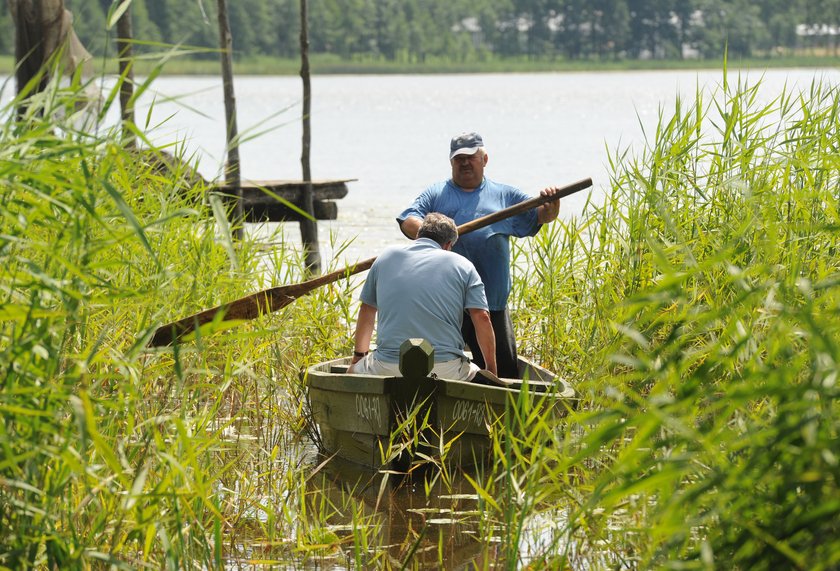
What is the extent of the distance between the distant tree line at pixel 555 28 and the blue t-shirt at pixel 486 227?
87.5m

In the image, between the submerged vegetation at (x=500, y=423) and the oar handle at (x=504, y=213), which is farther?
the oar handle at (x=504, y=213)

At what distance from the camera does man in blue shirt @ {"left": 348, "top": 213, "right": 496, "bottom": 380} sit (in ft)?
20.0

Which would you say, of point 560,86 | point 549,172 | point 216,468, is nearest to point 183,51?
point 216,468

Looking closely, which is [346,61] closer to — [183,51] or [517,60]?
[517,60]

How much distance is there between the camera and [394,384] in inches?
229

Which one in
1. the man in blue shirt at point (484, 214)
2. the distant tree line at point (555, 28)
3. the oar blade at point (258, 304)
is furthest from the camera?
the distant tree line at point (555, 28)

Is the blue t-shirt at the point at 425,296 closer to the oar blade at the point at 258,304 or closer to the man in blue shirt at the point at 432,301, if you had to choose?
the man in blue shirt at the point at 432,301

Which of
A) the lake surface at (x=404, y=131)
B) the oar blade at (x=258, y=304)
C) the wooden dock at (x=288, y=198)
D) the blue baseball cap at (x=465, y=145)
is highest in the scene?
the blue baseball cap at (x=465, y=145)

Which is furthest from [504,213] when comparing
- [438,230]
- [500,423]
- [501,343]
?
[500,423]

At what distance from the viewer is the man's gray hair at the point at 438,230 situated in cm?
619

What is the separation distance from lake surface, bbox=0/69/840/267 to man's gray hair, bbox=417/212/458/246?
0.97 meters

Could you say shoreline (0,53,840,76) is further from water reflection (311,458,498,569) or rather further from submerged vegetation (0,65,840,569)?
water reflection (311,458,498,569)

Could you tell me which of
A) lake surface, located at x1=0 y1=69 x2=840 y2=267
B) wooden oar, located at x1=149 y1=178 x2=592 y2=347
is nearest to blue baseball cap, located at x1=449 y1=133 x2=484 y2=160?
wooden oar, located at x1=149 y1=178 x2=592 y2=347

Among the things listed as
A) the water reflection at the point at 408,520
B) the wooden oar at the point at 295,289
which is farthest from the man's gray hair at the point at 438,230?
the water reflection at the point at 408,520
